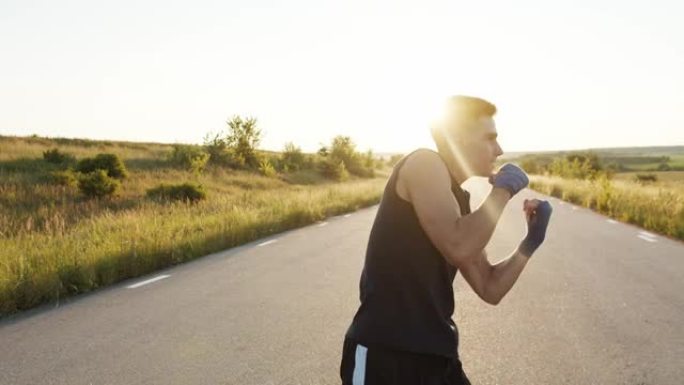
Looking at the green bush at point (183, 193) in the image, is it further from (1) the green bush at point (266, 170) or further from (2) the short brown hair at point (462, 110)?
(2) the short brown hair at point (462, 110)

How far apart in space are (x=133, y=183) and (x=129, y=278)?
77.5 ft

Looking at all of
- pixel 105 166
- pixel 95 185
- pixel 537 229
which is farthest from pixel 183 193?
pixel 537 229

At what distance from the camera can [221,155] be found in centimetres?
4909

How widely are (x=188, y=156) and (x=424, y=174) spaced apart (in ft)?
143

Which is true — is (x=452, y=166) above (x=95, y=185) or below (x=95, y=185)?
above

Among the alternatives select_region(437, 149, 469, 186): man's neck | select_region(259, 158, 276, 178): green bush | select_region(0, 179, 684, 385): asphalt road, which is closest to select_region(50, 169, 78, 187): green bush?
select_region(259, 158, 276, 178): green bush

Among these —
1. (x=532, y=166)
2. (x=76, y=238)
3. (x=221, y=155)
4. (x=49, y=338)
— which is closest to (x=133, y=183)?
(x=221, y=155)

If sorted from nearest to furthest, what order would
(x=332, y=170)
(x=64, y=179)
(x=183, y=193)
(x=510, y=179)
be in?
(x=510, y=179) < (x=183, y=193) < (x=64, y=179) < (x=332, y=170)

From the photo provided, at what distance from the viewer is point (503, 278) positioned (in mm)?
2688

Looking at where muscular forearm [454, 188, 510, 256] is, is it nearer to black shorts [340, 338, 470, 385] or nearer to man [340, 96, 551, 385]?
man [340, 96, 551, 385]

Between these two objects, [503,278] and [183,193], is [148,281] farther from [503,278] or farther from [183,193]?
[183,193]

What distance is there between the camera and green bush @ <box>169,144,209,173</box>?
4259 cm

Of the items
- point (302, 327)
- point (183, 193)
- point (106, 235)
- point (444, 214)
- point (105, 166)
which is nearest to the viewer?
point (444, 214)

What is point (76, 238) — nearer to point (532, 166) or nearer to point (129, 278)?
point (129, 278)
